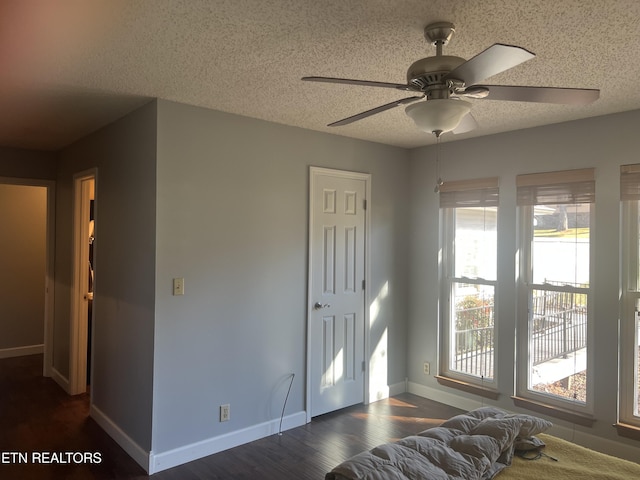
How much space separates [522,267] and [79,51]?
3.49m

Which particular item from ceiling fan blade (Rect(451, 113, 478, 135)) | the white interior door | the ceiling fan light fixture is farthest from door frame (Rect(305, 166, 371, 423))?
the ceiling fan light fixture

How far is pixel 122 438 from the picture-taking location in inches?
129

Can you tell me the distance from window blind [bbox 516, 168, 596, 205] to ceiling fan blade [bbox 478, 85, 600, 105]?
72.9 inches

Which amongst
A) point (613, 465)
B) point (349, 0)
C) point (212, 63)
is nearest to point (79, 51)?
point (212, 63)

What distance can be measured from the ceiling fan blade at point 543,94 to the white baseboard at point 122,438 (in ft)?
9.65

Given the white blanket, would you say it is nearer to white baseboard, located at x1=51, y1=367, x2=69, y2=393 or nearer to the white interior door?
the white interior door

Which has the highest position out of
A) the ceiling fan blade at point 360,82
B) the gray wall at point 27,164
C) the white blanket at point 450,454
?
the gray wall at point 27,164

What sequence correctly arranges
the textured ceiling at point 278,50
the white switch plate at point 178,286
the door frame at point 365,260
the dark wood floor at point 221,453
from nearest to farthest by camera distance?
the textured ceiling at point 278,50 → the dark wood floor at point 221,453 → the white switch plate at point 178,286 → the door frame at point 365,260

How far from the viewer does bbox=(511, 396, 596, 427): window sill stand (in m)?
3.35

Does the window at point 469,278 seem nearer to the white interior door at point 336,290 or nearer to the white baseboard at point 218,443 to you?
the white interior door at point 336,290

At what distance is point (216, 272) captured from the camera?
3.26 meters

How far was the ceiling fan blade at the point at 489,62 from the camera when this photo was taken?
4.57 ft

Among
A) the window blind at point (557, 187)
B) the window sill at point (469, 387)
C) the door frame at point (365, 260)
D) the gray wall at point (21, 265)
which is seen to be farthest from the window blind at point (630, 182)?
the gray wall at point (21, 265)

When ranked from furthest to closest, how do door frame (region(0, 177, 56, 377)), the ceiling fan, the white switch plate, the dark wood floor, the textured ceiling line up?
1. door frame (region(0, 177, 56, 377))
2. the white switch plate
3. the dark wood floor
4. the textured ceiling
5. the ceiling fan
